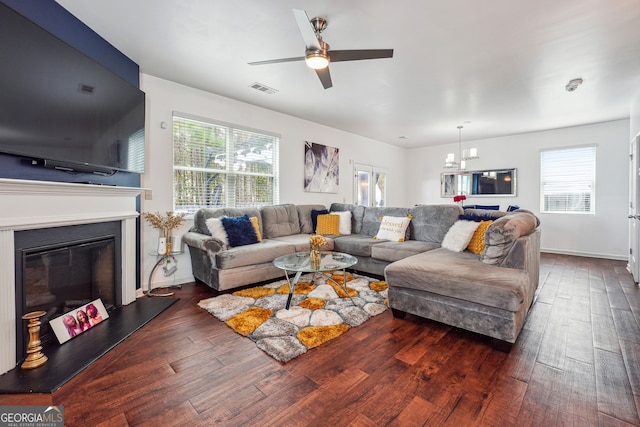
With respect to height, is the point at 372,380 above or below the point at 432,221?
below

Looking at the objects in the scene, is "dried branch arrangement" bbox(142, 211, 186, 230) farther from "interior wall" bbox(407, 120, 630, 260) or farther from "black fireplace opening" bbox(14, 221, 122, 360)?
"interior wall" bbox(407, 120, 630, 260)

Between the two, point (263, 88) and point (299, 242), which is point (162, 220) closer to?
point (299, 242)

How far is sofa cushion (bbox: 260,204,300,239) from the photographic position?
4.14 meters

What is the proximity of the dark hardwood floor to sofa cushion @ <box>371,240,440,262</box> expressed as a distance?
107 centimetres

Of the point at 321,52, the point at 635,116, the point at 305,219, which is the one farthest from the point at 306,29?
the point at 635,116

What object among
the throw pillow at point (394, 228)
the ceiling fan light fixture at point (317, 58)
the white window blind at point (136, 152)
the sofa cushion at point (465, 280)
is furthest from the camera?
the throw pillow at point (394, 228)

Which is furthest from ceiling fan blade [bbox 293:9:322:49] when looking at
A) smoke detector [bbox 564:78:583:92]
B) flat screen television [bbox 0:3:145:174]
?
smoke detector [bbox 564:78:583:92]

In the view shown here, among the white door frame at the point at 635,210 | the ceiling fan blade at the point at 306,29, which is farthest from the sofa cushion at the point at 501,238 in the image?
the white door frame at the point at 635,210

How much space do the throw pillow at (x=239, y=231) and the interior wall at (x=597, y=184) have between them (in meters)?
5.29

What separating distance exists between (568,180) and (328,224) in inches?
199

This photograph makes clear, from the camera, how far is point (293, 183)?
4961mm

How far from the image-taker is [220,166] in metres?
3.99

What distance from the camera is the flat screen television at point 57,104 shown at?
167cm

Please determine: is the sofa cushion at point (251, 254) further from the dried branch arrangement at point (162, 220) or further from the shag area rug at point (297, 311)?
the dried branch arrangement at point (162, 220)
